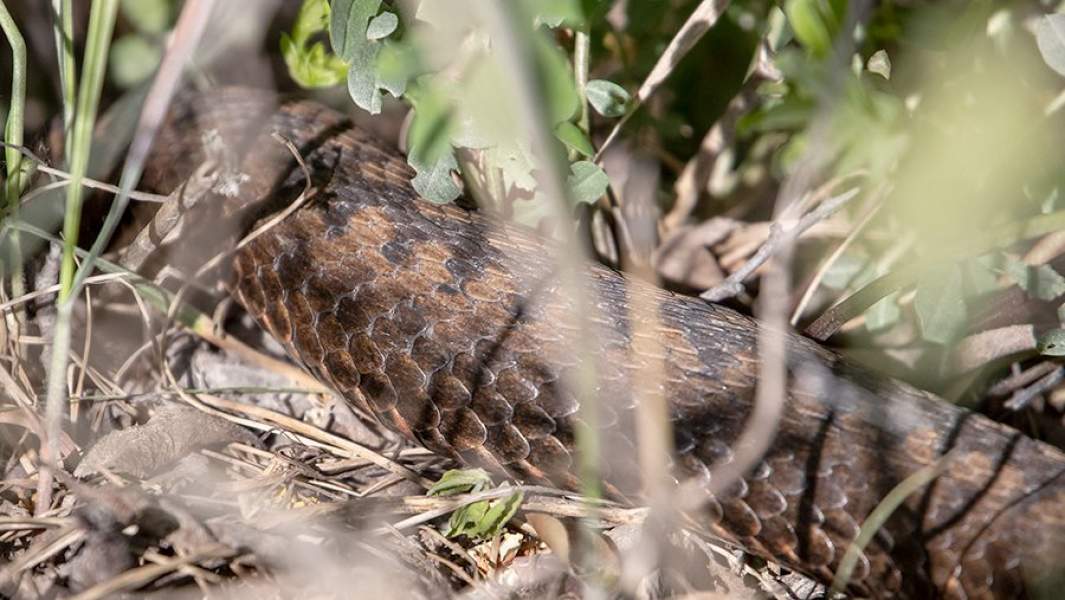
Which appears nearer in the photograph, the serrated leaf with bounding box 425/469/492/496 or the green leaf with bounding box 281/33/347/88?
the serrated leaf with bounding box 425/469/492/496

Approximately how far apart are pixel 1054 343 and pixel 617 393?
1.18m

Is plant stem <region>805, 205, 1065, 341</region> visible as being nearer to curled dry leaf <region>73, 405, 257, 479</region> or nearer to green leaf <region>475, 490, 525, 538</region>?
green leaf <region>475, 490, 525, 538</region>

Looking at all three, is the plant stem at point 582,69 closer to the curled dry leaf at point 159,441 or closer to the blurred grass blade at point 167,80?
the blurred grass blade at point 167,80

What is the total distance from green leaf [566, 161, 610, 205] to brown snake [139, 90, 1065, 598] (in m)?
0.18

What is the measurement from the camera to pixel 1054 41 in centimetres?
276

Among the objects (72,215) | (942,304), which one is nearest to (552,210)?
(72,215)

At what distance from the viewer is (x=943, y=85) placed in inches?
125

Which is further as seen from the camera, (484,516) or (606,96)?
(606,96)

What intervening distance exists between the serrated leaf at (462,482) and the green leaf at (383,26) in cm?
107

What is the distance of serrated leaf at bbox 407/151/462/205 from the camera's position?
2.71 meters

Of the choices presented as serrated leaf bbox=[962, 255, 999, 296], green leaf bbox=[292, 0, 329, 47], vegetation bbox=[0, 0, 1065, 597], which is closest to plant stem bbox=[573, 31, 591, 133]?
vegetation bbox=[0, 0, 1065, 597]

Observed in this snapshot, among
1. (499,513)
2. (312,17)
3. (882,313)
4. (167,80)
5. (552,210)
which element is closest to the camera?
(167,80)

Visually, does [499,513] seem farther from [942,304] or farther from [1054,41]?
[1054,41]

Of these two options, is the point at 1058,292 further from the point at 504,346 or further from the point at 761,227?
the point at 504,346
